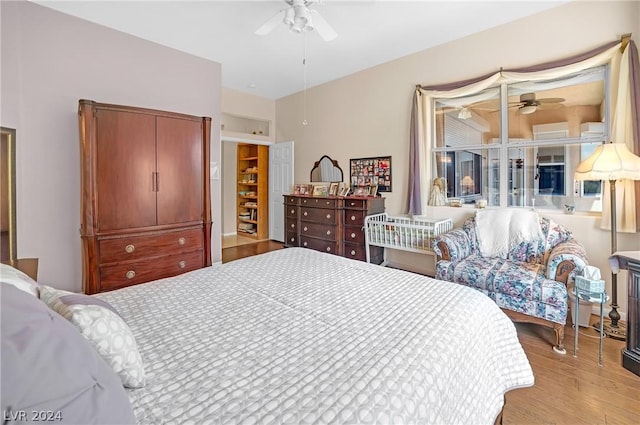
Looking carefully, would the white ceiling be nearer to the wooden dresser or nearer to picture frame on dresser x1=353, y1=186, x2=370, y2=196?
picture frame on dresser x1=353, y1=186, x2=370, y2=196

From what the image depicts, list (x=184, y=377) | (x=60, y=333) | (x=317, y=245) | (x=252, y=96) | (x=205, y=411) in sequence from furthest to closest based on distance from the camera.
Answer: (x=252, y=96) → (x=317, y=245) → (x=184, y=377) → (x=205, y=411) → (x=60, y=333)

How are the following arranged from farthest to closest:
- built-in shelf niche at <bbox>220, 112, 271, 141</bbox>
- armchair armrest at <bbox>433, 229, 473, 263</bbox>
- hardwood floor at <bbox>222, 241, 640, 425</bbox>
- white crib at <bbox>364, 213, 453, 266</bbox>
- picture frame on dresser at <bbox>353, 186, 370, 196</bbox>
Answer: built-in shelf niche at <bbox>220, 112, 271, 141</bbox> < picture frame on dresser at <bbox>353, 186, 370, 196</bbox> < white crib at <bbox>364, 213, 453, 266</bbox> < armchair armrest at <bbox>433, 229, 473, 263</bbox> < hardwood floor at <bbox>222, 241, 640, 425</bbox>

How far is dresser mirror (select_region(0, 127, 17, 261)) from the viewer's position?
8.01ft

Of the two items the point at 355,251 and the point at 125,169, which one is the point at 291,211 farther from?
the point at 125,169

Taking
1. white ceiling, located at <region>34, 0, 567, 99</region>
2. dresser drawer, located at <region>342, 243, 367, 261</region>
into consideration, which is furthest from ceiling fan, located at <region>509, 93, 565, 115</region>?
dresser drawer, located at <region>342, 243, 367, 261</region>

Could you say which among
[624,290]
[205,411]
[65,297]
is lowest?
[624,290]

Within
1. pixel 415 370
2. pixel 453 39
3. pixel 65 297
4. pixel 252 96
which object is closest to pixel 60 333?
pixel 65 297

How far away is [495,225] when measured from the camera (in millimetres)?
3141

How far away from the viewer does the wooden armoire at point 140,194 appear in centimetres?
259

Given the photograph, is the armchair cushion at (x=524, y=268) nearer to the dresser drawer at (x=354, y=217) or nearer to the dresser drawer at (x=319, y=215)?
the dresser drawer at (x=354, y=217)

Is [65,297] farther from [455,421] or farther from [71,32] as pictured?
[71,32]

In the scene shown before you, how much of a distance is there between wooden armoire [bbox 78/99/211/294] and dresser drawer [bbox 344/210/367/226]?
1919 millimetres

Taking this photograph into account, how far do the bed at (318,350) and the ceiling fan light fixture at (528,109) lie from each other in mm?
2714

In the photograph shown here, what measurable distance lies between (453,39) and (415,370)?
157 inches
